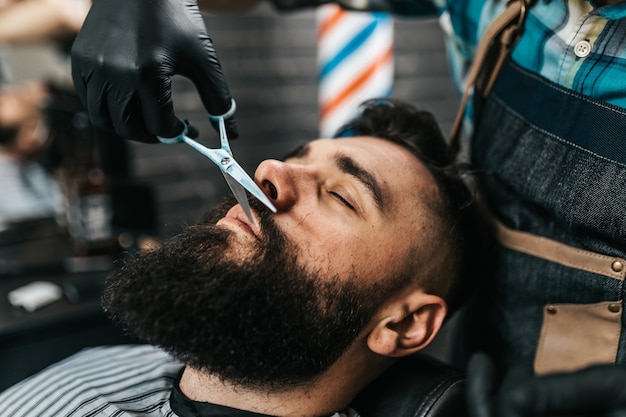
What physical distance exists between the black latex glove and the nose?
22 centimetres

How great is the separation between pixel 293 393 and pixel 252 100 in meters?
2.43

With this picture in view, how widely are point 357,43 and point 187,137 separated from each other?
1902 millimetres

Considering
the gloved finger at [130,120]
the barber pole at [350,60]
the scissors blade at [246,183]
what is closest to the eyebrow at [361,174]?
the scissors blade at [246,183]

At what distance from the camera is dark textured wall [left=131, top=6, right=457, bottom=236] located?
10.7ft

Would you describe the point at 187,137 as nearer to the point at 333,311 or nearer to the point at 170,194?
the point at 333,311

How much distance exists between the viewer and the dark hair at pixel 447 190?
1571mm

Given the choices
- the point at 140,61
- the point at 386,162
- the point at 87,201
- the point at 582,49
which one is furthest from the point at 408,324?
the point at 87,201

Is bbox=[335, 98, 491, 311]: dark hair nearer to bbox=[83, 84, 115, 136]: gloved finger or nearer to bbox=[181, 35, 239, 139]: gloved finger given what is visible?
bbox=[181, 35, 239, 139]: gloved finger

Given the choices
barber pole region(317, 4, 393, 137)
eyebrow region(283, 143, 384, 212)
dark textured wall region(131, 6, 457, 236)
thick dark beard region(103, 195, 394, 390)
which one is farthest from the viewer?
dark textured wall region(131, 6, 457, 236)

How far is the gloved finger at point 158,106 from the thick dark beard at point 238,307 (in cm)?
24

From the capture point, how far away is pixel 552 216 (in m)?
1.41

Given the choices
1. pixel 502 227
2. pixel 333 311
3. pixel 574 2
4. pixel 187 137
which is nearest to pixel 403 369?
pixel 333 311

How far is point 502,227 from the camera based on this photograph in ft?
5.12

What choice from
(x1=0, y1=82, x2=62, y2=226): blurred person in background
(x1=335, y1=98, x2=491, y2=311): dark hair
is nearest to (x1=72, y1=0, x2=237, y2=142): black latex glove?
(x1=335, y1=98, x2=491, y2=311): dark hair
